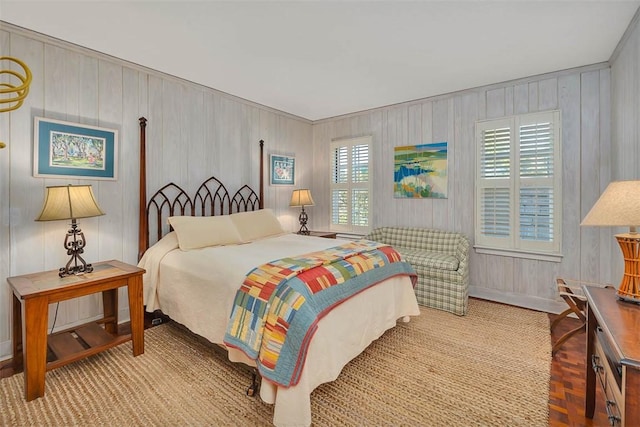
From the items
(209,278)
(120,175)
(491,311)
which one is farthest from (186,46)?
(491,311)

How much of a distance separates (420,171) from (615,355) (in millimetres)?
3340

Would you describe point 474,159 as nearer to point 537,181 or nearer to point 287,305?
point 537,181

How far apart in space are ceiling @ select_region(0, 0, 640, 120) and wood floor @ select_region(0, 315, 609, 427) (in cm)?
263

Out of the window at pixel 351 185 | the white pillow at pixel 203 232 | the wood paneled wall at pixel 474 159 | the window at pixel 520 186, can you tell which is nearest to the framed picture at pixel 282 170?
the window at pixel 351 185

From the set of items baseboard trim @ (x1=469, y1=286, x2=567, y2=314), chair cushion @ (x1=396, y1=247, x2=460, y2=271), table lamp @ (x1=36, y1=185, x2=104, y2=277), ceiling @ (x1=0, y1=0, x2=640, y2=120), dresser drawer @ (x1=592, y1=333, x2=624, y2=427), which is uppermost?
ceiling @ (x1=0, y1=0, x2=640, y2=120)

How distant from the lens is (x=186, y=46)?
8.95 ft

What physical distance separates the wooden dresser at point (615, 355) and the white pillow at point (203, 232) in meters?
2.86

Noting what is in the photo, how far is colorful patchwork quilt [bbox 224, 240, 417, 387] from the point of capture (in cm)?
173

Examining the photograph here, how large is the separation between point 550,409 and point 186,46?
383cm

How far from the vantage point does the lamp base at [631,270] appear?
1.54 m

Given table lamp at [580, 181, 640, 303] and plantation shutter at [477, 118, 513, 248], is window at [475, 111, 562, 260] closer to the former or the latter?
plantation shutter at [477, 118, 513, 248]

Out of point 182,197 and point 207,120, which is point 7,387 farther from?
point 207,120

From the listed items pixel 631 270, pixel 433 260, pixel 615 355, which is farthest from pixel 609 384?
pixel 433 260

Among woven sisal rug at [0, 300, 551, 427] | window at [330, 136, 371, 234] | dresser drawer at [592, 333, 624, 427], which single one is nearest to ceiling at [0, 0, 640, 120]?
window at [330, 136, 371, 234]
